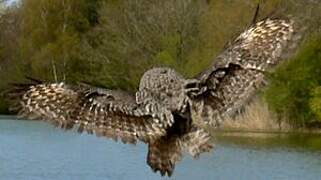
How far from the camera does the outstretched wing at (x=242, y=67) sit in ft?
17.4

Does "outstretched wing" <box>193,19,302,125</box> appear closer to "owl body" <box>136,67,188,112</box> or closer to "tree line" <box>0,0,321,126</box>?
"owl body" <box>136,67,188,112</box>

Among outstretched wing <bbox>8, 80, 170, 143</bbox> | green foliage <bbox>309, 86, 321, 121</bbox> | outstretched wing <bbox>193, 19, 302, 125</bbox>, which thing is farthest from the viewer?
green foliage <bbox>309, 86, 321, 121</bbox>

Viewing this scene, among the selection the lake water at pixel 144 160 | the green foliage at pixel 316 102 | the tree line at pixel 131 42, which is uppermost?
the tree line at pixel 131 42

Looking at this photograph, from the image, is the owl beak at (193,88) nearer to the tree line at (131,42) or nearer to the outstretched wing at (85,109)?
the outstretched wing at (85,109)

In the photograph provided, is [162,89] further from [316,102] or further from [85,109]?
[316,102]

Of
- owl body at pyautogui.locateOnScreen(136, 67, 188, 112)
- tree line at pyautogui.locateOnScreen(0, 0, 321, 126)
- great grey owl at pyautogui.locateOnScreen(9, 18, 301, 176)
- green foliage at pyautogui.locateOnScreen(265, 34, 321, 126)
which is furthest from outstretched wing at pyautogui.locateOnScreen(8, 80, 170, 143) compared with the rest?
green foliage at pyautogui.locateOnScreen(265, 34, 321, 126)

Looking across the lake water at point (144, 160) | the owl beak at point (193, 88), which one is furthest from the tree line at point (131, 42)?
the owl beak at point (193, 88)

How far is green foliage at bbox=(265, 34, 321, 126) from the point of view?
3628cm

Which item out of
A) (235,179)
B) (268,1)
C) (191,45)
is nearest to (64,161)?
(235,179)

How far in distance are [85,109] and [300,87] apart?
33.9 meters

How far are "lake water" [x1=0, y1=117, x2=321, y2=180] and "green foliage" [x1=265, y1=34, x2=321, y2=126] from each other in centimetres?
504

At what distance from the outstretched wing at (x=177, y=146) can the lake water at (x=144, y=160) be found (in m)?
12.5

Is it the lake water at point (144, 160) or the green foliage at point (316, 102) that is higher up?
the green foliage at point (316, 102)

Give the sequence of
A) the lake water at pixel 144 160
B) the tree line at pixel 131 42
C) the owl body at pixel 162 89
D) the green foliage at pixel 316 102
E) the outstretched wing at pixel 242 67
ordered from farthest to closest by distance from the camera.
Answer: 1. the green foliage at pixel 316 102
2. the tree line at pixel 131 42
3. the lake water at pixel 144 160
4. the outstretched wing at pixel 242 67
5. the owl body at pixel 162 89
